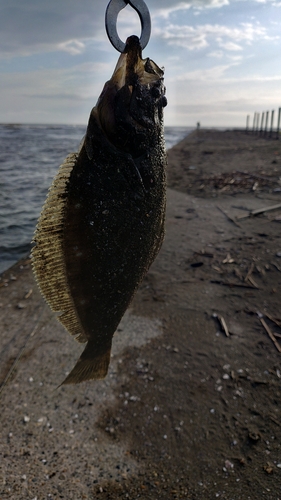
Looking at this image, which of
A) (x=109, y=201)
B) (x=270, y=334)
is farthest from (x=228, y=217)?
(x=109, y=201)

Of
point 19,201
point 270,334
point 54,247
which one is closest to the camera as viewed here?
point 54,247

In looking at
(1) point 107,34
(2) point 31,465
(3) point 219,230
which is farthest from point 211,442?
(3) point 219,230

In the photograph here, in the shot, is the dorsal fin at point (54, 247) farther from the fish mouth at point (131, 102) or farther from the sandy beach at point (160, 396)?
the sandy beach at point (160, 396)

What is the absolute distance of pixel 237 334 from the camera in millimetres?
4789

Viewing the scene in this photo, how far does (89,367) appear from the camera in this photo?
91.6 inches

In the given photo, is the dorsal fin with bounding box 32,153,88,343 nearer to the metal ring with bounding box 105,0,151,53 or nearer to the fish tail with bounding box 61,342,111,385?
the fish tail with bounding box 61,342,111,385

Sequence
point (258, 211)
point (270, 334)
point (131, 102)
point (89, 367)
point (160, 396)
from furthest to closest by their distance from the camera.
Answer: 1. point (258, 211)
2. point (270, 334)
3. point (160, 396)
4. point (89, 367)
5. point (131, 102)

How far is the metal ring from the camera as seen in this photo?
57.3 inches

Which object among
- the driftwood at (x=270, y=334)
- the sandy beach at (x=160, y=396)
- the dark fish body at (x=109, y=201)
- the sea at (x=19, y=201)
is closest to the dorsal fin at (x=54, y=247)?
the dark fish body at (x=109, y=201)

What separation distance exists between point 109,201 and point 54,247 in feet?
1.14

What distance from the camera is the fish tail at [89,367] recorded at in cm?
229

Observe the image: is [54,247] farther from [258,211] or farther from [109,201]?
[258,211]

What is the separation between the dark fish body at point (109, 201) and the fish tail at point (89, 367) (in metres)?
0.36

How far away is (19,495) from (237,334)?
119 inches
